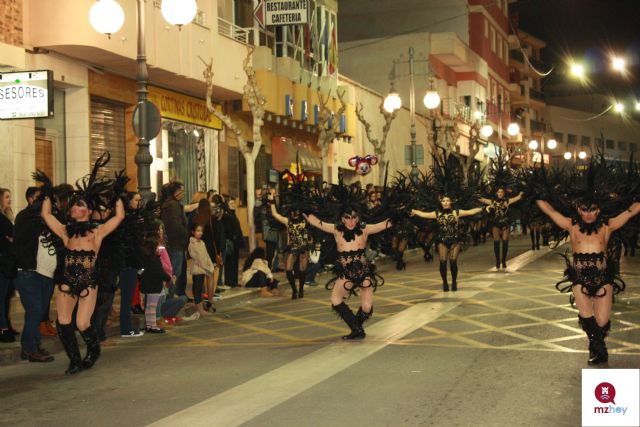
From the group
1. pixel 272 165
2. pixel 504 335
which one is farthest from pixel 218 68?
pixel 504 335

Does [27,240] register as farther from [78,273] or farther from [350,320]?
[350,320]

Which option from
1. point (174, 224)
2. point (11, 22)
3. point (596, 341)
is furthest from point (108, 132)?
point (596, 341)

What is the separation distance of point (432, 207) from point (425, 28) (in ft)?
140

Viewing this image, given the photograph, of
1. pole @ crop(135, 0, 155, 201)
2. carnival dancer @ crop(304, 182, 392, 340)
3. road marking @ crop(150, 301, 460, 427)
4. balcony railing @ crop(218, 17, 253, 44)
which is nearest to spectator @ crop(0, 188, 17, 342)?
pole @ crop(135, 0, 155, 201)

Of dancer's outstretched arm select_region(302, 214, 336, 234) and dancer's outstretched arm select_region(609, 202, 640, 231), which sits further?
dancer's outstretched arm select_region(302, 214, 336, 234)

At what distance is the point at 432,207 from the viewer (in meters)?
18.6

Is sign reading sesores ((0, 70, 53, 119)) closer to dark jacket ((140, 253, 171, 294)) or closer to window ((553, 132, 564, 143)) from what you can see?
dark jacket ((140, 253, 171, 294))

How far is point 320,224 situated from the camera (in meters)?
12.3

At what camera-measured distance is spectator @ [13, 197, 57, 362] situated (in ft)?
35.4

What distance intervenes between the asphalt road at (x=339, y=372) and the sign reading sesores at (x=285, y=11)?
1256cm

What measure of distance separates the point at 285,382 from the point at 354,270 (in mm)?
2834

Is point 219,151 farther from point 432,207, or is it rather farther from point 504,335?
point 504,335

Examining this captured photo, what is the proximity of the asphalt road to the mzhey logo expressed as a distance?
1111 mm

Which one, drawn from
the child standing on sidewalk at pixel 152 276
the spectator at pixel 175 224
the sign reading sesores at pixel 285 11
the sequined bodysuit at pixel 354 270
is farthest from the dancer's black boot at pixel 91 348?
the sign reading sesores at pixel 285 11
